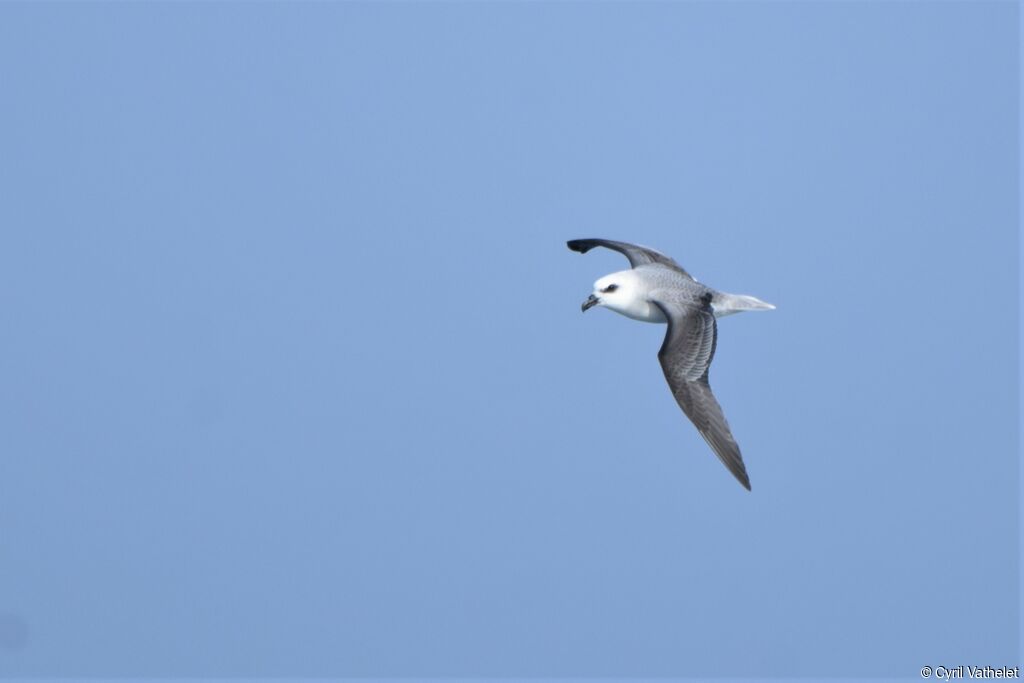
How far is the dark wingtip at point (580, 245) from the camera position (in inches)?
1252

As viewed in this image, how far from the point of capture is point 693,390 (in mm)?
26531

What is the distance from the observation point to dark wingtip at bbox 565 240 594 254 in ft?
104

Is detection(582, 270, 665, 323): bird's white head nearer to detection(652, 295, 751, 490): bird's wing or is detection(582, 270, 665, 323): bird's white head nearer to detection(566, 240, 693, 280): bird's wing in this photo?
detection(652, 295, 751, 490): bird's wing

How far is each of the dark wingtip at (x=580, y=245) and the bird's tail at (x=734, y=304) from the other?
4.06 meters

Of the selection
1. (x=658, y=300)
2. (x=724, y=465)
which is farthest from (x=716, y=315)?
(x=724, y=465)

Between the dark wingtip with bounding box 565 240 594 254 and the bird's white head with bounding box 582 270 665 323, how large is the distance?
11.5 feet

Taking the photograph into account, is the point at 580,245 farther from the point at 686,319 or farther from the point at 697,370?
the point at 697,370

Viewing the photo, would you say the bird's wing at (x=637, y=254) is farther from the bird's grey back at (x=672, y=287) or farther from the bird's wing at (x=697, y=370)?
the bird's wing at (x=697, y=370)

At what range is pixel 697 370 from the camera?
26.8m

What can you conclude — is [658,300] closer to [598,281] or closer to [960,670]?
[598,281]

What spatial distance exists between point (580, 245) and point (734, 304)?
4433mm

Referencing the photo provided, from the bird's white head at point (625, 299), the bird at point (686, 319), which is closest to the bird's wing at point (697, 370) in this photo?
the bird at point (686, 319)

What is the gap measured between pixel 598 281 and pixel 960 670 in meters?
7.46

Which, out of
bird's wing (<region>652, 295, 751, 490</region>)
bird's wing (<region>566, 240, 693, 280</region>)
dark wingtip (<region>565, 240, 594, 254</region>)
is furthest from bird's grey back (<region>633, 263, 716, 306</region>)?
dark wingtip (<region>565, 240, 594, 254</region>)
